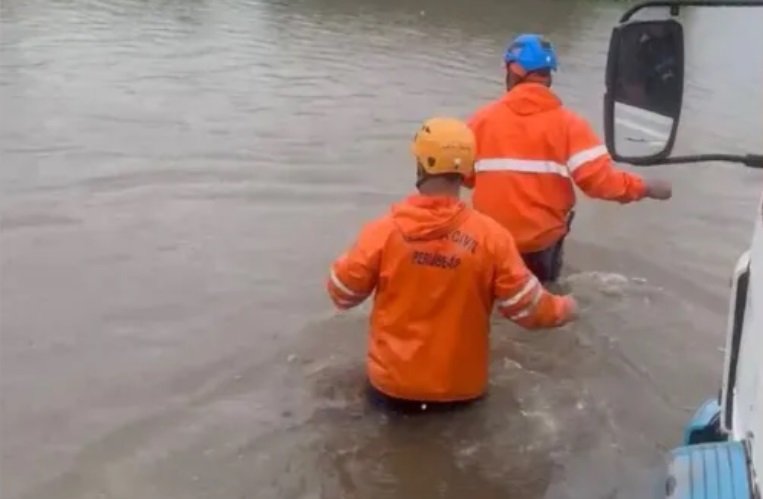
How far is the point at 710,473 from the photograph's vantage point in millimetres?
2844

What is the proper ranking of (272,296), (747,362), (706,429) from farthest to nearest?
(272,296) < (706,429) < (747,362)

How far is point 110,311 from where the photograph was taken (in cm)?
728

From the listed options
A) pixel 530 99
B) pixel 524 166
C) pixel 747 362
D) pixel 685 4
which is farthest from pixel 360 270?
pixel 747 362

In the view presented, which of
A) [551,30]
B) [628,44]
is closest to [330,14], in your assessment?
[551,30]

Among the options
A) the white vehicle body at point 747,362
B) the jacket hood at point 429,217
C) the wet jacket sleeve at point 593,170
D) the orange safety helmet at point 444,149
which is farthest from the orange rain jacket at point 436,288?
the white vehicle body at point 747,362

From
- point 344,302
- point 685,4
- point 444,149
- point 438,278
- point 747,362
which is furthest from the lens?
point 344,302

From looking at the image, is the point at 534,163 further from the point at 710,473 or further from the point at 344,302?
the point at 710,473

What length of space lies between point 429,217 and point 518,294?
20.2 inches

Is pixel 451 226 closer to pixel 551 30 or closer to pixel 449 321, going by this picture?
pixel 449 321

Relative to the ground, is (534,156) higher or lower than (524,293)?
higher

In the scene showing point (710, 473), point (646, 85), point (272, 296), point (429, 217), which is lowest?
point (272, 296)

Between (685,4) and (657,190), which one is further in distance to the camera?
(657,190)

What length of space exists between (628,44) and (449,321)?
228 cm

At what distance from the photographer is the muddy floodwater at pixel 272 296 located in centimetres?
563
